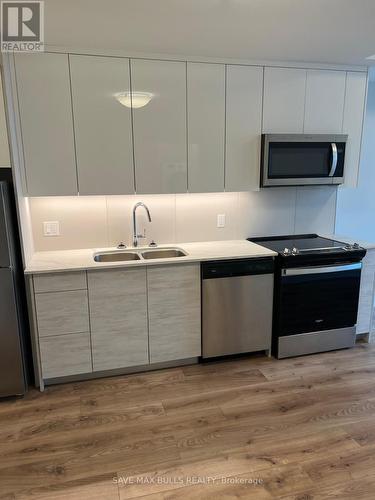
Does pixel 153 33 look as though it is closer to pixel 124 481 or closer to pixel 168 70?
pixel 168 70

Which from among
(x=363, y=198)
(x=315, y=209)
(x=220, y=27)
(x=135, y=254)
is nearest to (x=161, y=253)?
(x=135, y=254)

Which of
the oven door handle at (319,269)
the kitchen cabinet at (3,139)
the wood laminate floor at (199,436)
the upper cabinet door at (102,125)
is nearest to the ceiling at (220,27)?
the upper cabinet door at (102,125)

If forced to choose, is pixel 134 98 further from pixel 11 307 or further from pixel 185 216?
pixel 11 307

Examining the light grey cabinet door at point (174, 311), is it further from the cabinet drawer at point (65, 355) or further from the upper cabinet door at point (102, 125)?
the upper cabinet door at point (102, 125)

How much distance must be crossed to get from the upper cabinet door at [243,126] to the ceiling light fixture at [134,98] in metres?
0.66

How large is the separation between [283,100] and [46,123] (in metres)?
1.92

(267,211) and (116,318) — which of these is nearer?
(116,318)

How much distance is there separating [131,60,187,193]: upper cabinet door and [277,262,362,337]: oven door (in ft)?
3.99

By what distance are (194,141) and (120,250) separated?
43.4 inches

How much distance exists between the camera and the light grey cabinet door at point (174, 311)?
276 centimetres

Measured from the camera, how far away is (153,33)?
2.30m

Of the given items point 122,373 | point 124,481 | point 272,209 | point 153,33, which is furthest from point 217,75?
point 124,481

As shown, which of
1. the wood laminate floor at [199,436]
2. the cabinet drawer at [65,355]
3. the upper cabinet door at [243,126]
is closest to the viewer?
the wood laminate floor at [199,436]

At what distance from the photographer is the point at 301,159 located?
3123 mm
